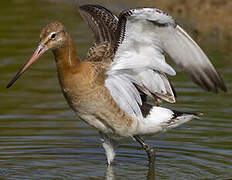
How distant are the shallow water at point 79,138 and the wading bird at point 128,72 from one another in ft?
1.58

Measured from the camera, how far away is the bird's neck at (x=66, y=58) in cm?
940

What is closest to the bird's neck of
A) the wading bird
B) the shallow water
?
the wading bird

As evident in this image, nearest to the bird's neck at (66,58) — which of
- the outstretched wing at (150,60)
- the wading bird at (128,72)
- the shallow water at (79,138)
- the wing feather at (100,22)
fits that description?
the wading bird at (128,72)

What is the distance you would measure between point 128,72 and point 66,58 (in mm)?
735

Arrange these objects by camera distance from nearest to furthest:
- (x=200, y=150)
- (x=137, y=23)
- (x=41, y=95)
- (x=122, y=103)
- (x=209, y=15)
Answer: (x=137, y=23), (x=122, y=103), (x=200, y=150), (x=41, y=95), (x=209, y=15)

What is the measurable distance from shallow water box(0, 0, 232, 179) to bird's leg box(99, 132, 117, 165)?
10cm

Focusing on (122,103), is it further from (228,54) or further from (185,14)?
(185,14)

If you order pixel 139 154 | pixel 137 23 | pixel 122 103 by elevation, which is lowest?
pixel 139 154

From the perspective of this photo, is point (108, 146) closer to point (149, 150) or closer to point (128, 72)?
point (149, 150)

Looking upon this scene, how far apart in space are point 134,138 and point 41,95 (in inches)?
114

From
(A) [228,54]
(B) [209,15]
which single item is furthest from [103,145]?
(B) [209,15]

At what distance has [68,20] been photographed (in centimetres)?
1666

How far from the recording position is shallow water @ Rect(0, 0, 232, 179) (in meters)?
9.85

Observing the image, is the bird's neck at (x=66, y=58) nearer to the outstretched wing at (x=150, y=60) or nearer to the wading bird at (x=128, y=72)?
the wading bird at (x=128, y=72)
